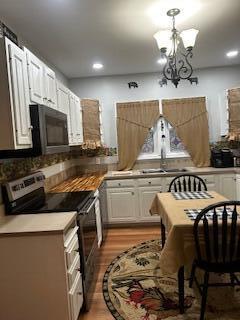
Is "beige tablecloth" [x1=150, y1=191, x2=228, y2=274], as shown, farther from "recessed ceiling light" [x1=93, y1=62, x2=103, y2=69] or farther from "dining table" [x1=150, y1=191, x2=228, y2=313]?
"recessed ceiling light" [x1=93, y1=62, x2=103, y2=69]

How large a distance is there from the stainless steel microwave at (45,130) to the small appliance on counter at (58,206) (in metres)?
0.41

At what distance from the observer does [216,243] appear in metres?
1.90

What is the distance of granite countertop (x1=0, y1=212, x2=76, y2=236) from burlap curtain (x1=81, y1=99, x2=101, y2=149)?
7.54ft

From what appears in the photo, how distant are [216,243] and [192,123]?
10.2 ft

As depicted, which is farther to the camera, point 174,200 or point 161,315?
point 174,200

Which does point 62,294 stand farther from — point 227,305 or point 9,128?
point 227,305

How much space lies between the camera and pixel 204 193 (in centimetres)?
299

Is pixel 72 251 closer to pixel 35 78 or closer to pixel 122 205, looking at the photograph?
pixel 35 78

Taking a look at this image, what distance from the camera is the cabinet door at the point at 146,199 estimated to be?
14.1ft

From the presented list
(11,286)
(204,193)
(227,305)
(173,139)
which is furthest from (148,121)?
(11,286)

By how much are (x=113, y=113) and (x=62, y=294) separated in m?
3.49

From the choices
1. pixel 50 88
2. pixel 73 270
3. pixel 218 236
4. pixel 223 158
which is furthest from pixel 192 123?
pixel 73 270

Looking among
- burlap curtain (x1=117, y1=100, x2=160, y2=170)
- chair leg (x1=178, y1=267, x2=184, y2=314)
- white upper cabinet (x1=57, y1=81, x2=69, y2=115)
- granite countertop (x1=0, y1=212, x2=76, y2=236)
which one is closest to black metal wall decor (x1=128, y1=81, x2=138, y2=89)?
burlap curtain (x1=117, y1=100, x2=160, y2=170)

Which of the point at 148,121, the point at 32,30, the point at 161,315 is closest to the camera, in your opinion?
the point at 161,315
